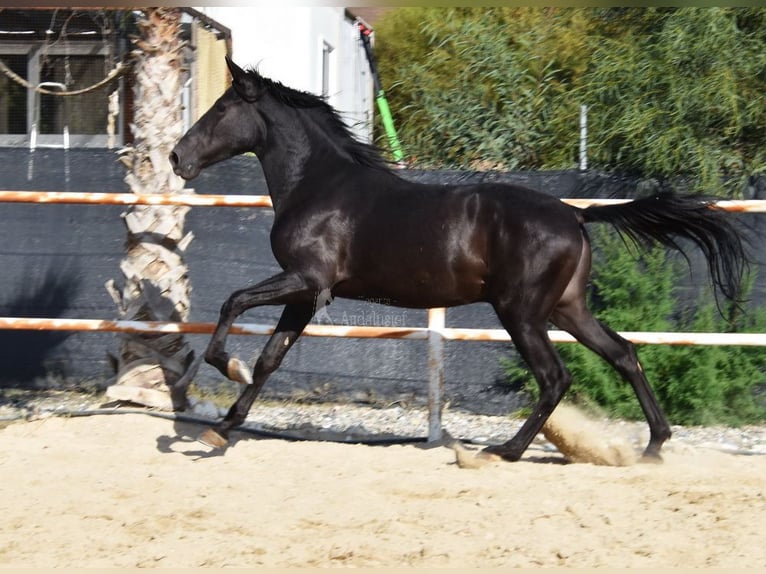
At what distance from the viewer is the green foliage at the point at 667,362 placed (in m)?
6.54

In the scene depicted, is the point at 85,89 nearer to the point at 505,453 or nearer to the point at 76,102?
the point at 76,102

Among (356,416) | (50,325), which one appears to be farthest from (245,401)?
(356,416)

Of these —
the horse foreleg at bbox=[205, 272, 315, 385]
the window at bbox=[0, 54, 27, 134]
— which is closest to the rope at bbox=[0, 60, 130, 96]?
the window at bbox=[0, 54, 27, 134]

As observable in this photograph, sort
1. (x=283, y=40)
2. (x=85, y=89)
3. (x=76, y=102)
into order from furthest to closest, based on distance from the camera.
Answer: (x=283, y=40), (x=76, y=102), (x=85, y=89)

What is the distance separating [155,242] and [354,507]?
2.82 m

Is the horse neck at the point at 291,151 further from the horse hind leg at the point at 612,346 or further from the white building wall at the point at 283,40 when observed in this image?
the white building wall at the point at 283,40

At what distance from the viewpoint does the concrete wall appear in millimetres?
6961

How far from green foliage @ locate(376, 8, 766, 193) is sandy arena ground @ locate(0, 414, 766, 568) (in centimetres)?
289

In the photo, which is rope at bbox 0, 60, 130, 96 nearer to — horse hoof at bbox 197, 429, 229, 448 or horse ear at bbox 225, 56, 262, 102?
horse ear at bbox 225, 56, 262, 102

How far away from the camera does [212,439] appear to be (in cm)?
510

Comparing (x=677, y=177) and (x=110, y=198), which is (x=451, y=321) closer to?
(x=677, y=177)

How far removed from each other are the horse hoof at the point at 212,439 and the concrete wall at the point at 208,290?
1971mm

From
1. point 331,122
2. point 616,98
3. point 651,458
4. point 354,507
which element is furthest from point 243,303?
point 616,98

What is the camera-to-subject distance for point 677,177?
6.98 metres
